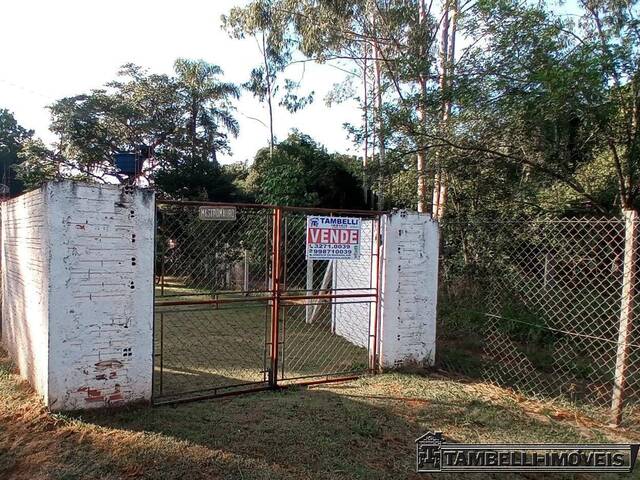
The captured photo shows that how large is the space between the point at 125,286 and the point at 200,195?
16074 millimetres

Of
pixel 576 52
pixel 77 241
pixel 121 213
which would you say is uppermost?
pixel 576 52

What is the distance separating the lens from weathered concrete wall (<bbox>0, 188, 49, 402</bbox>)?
143 inches

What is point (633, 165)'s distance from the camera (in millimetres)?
6586

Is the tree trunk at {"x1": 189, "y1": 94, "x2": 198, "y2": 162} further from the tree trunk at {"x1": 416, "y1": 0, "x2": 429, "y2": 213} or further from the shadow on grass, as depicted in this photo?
the shadow on grass

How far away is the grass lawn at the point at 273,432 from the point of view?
294cm

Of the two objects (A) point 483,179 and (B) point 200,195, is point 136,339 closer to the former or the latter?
(A) point 483,179

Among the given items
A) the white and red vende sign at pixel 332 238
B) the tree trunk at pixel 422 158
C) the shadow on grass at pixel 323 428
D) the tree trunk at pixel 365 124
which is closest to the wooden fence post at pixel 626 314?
the shadow on grass at pixel 323 428

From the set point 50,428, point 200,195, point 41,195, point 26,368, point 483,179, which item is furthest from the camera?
point 200,195

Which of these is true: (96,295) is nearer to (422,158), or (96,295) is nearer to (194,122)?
(422,158)

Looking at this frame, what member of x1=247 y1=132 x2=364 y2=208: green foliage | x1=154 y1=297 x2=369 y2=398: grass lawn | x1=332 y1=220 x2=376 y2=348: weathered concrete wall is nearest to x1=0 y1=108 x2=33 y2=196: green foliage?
x1=247 y1=132 x2=364 y2=208: green foliage

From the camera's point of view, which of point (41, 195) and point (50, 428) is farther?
point (41, 195)

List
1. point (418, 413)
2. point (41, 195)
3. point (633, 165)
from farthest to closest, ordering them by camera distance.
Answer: point (633, 165), point (418, 413), point (41, 195)

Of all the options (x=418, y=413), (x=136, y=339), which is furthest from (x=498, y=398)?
(x=136, y=339)

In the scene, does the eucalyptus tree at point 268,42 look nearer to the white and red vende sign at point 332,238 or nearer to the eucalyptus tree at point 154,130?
the eucalyptus tree at point 154,130
